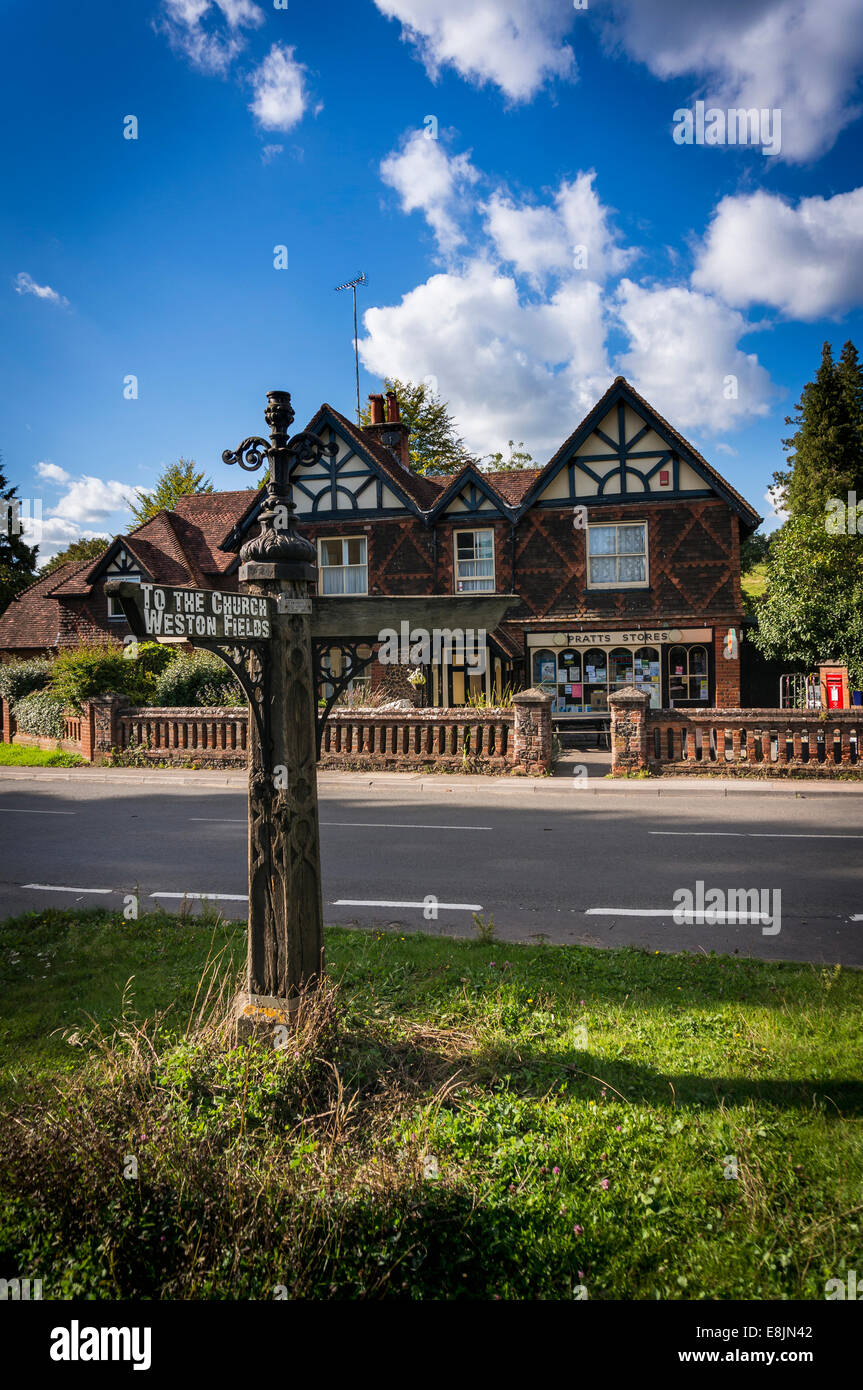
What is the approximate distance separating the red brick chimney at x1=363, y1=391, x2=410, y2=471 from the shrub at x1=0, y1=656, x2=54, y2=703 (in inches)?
544

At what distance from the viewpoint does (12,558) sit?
155ft

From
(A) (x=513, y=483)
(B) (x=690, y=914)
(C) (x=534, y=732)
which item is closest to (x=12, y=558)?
(A) (x=513, y=483)

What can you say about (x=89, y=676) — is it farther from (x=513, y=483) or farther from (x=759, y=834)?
(x=759, y=834)

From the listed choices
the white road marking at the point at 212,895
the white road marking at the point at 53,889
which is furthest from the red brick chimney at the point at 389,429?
the white road marking at the point at 212,895

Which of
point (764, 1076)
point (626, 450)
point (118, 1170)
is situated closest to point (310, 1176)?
point (118, 1170)

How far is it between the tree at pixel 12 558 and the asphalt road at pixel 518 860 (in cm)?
3511

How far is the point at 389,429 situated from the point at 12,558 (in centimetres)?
3011

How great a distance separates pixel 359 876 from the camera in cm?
817

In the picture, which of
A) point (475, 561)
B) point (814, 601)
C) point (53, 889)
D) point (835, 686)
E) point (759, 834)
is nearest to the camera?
point (53, 889)

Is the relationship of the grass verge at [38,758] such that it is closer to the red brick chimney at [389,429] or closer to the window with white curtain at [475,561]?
the window with white curtain at [475,561]

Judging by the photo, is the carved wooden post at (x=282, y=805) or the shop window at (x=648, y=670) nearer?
the carved wooden post at (x=282, y=805)

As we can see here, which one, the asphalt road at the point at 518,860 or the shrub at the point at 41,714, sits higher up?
the shrub at the point at 41,714

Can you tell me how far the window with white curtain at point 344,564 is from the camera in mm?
25359

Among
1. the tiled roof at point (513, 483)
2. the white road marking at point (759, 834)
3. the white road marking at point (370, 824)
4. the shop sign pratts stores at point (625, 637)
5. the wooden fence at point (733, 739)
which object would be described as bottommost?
the white road marking at point (759, 834)
